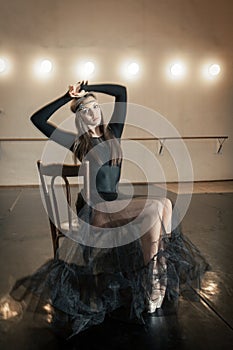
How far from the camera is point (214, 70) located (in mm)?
7043

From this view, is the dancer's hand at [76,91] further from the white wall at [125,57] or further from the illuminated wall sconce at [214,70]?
the illuminated wall sconce at [214,70]

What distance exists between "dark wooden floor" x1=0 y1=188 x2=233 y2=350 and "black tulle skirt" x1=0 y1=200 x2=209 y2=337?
0.08 metres

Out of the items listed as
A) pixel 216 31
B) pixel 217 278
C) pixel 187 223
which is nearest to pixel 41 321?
pixel 217 278

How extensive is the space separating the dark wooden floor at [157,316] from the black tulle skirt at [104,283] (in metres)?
0.08

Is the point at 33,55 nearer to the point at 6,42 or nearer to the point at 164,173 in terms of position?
the point at 6,42

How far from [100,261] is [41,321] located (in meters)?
0.45

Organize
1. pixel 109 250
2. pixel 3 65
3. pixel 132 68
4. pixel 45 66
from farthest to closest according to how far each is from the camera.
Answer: pixel 132 68, pixel 45 66, pixel 3 65, pixel 109 250

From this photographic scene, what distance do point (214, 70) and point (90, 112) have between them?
17.7 ft

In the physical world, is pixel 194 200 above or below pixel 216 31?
below

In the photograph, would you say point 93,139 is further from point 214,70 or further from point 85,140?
point 214,70

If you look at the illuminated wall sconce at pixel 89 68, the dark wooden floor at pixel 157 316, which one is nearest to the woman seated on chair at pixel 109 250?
the dark wooden floor at pixel 157 316

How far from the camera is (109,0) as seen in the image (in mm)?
6590

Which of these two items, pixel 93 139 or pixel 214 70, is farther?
pixel 214 70

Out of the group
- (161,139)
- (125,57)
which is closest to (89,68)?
(125,57)
